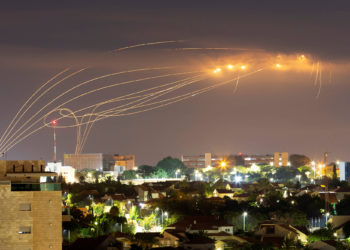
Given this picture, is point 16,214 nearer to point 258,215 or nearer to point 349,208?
point 258,215

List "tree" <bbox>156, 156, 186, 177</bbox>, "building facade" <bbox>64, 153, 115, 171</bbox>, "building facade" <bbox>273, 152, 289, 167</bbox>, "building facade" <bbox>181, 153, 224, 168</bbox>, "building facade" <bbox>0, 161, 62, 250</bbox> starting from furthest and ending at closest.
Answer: "building facade" <bbox>181, 153, 224, 168</bbox>
"building facade" <bbox>273, 152, 289, 167</bbox>
"tree" <bbox>156, 156, 186, 177</bbox>
"building facade" <bbox>64, 153, 115, 171</bbox>
"building facade" <bbox>0, 161, 62, 250</bbox>

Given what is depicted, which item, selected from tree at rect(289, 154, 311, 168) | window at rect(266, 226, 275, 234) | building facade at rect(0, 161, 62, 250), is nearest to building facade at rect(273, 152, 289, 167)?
tree at rect(289, 154, 311, 168)

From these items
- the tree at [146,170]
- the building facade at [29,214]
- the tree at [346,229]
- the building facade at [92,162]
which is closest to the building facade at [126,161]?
the building facade at [92,162]

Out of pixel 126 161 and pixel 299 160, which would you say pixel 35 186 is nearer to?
pixel 299 160

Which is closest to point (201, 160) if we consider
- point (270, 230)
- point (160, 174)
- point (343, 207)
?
point (160, 174)

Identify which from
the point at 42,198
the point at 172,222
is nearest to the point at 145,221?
the point at 172,222

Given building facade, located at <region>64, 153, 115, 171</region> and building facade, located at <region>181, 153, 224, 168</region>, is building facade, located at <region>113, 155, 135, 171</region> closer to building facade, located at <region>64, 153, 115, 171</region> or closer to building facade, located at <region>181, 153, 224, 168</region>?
building facade, located at <region>64, 153, 115, 171</region>

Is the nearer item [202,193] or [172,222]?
[172,222]
